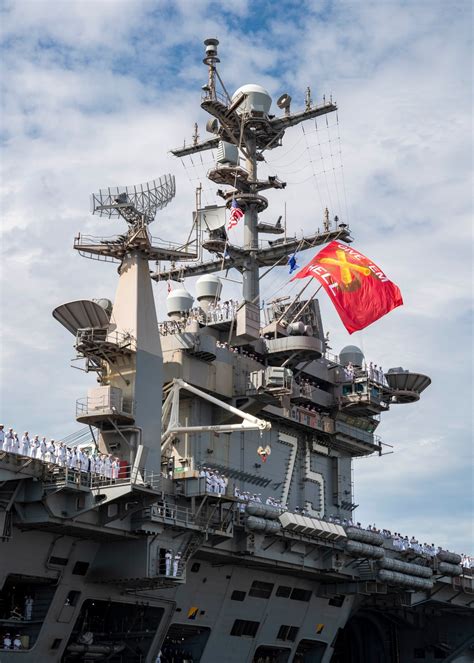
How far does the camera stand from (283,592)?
34219mm

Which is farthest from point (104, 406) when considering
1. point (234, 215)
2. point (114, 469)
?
point (234, 215)

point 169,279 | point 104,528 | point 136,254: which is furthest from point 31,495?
point 169,279

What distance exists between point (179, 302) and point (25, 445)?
1105cm

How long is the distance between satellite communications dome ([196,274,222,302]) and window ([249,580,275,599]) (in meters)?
10.3

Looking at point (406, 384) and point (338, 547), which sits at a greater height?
point (406, 384)

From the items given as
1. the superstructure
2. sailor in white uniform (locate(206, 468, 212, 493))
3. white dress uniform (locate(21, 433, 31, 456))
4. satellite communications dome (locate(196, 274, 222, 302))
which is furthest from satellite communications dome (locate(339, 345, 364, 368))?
white dress uniform (locate(21, 433, 31, 456))

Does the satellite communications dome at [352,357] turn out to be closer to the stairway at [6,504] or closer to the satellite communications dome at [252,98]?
the satellite communications dome at [252,98]

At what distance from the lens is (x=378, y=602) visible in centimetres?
3869

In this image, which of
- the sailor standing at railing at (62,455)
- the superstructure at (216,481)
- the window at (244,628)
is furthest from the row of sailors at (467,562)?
the sailor standing at railing at (62,455)

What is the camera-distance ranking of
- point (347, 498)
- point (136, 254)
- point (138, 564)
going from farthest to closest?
point (347, 498) < point (136, 254) < point (138, 564)

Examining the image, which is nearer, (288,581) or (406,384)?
(288,581)

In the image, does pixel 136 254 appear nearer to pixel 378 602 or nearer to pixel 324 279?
pixel 324 279

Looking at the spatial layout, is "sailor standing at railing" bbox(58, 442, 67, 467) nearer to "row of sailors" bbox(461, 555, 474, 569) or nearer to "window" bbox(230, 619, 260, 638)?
"window" bbox(230, 619, 260, 638)

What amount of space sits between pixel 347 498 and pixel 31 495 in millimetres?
16788
